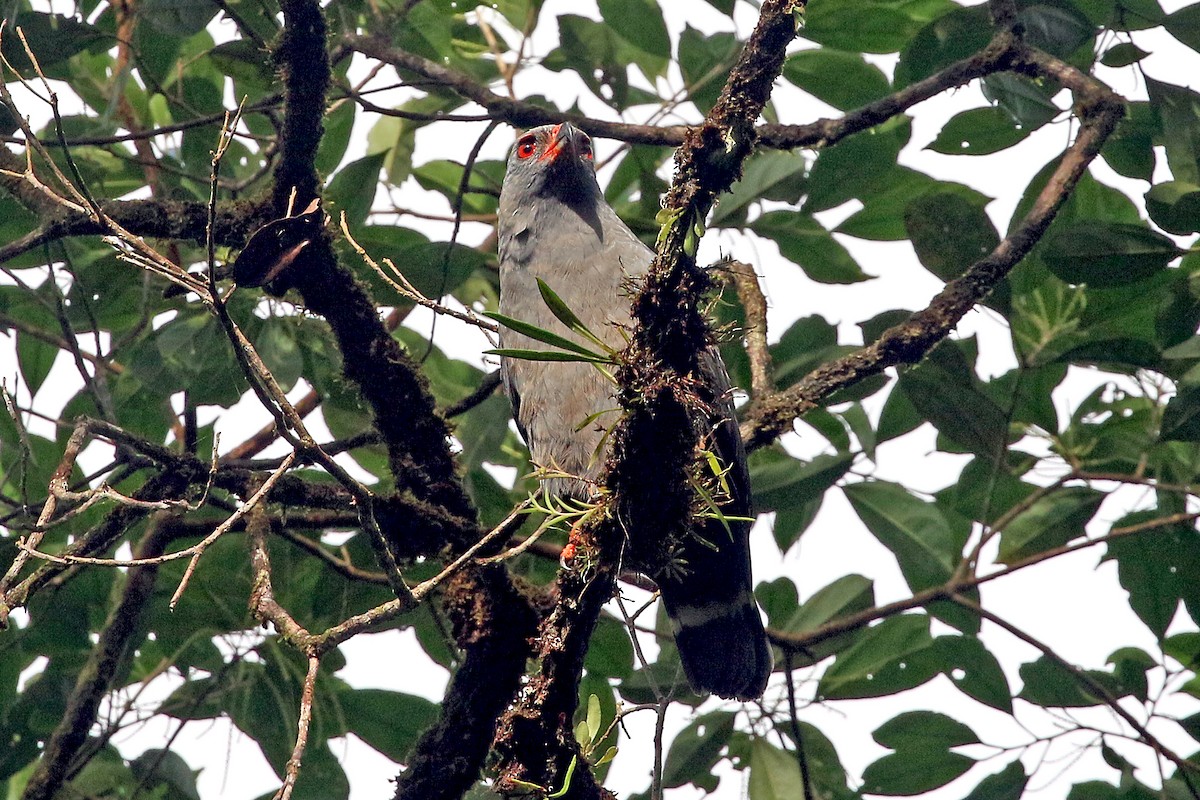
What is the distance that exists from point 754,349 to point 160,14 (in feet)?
7.19

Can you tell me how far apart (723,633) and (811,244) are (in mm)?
1507

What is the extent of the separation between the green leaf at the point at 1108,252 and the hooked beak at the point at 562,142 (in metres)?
1.79

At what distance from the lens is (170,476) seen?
290 centimetres

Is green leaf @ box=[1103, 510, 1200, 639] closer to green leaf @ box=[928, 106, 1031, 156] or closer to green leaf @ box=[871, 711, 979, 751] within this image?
green leaf @ box=[871, 711, 979, 751]

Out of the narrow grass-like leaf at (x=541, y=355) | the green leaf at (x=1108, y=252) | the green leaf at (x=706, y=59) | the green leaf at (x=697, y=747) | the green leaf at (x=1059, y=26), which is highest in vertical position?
the green leaf at (x=706, y=59)

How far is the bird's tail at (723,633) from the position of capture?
141 inches

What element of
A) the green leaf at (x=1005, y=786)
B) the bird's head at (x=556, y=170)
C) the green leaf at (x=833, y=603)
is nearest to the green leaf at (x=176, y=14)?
the bird's head at (x=556, y=170)

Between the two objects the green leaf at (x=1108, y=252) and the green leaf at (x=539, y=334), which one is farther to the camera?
the green leaf at (x=1108, y=252)

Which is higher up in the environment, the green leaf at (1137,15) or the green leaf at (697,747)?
the green leaf at (1137,15)

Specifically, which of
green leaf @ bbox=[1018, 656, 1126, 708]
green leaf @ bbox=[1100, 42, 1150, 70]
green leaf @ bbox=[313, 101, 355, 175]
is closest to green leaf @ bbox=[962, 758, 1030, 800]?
green leaf @ bbox=[1018, 656, 1126, 708]

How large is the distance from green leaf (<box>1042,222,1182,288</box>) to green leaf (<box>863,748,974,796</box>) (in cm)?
175

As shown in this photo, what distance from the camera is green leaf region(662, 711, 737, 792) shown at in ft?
12.5

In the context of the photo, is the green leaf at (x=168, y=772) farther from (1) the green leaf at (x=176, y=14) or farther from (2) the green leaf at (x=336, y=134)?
(1) the green leaf at (x=176, y=14)

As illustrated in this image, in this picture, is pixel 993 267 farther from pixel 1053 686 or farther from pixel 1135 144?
pixel 1053 686
